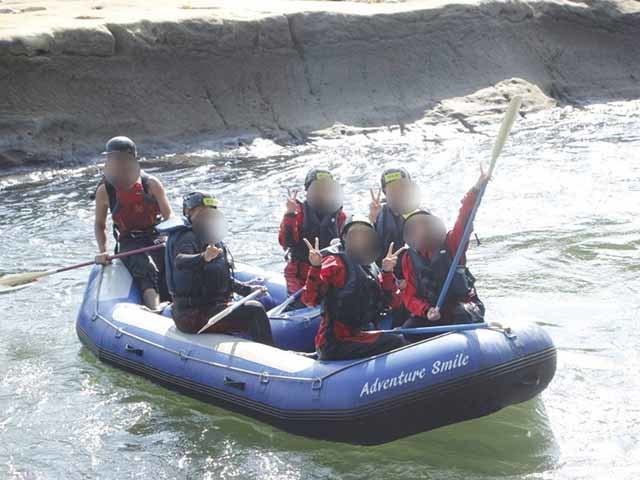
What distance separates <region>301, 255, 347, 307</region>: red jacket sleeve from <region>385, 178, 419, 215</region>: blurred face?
1.08m

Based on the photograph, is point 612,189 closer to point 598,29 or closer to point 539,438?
point 539,438

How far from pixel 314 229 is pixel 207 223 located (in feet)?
3.75

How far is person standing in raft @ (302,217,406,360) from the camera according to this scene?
5.34m

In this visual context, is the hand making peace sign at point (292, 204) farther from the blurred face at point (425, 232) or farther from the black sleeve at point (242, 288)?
the blurred face at point (425, 232)

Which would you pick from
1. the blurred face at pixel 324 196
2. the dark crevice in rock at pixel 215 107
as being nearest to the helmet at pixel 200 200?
the blurred face at pixel 324 196

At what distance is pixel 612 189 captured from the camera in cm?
1104

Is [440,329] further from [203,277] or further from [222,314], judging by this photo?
[203,277]

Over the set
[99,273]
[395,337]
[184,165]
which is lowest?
[184,165]

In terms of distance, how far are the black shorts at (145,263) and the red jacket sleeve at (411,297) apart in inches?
86.8

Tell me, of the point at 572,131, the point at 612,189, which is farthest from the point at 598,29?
the point at 612,189

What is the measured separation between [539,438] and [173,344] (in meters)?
2.18

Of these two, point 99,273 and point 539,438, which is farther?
point 99,273

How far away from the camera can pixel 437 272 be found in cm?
556

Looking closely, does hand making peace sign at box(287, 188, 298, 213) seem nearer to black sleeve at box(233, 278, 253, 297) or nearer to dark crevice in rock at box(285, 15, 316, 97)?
black sleeve at box(233, 278, 253, 297)
